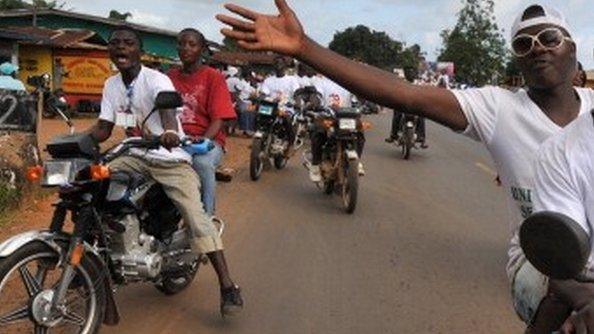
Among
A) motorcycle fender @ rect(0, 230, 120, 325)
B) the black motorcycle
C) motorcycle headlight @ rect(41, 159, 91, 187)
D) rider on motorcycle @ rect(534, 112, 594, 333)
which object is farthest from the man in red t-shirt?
the black motorcycle

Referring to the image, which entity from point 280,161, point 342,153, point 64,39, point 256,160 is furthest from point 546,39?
point 64,39

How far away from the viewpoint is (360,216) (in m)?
8.77

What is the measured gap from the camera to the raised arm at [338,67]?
2541mm

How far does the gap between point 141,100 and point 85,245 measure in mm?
1298

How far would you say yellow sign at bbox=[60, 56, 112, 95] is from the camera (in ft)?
81.9

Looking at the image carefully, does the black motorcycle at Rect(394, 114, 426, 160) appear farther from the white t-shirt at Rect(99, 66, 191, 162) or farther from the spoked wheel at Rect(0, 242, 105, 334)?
the spoked wheel at Rect(0, 242, 105, 334)

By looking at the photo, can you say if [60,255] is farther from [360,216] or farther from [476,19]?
[476,19]

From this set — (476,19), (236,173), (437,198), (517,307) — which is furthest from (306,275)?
(476,19)

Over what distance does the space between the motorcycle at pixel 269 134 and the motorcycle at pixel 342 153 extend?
4.53ft

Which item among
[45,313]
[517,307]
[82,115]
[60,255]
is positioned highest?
[517,307]

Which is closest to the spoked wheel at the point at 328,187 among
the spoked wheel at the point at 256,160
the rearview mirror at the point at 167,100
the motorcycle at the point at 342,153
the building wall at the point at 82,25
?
the motorcycle at the point at 342,153

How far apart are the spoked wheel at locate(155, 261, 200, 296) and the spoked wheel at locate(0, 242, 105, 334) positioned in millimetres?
964

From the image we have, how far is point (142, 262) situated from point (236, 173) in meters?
7.30

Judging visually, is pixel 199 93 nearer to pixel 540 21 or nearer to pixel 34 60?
pixel 540 21
